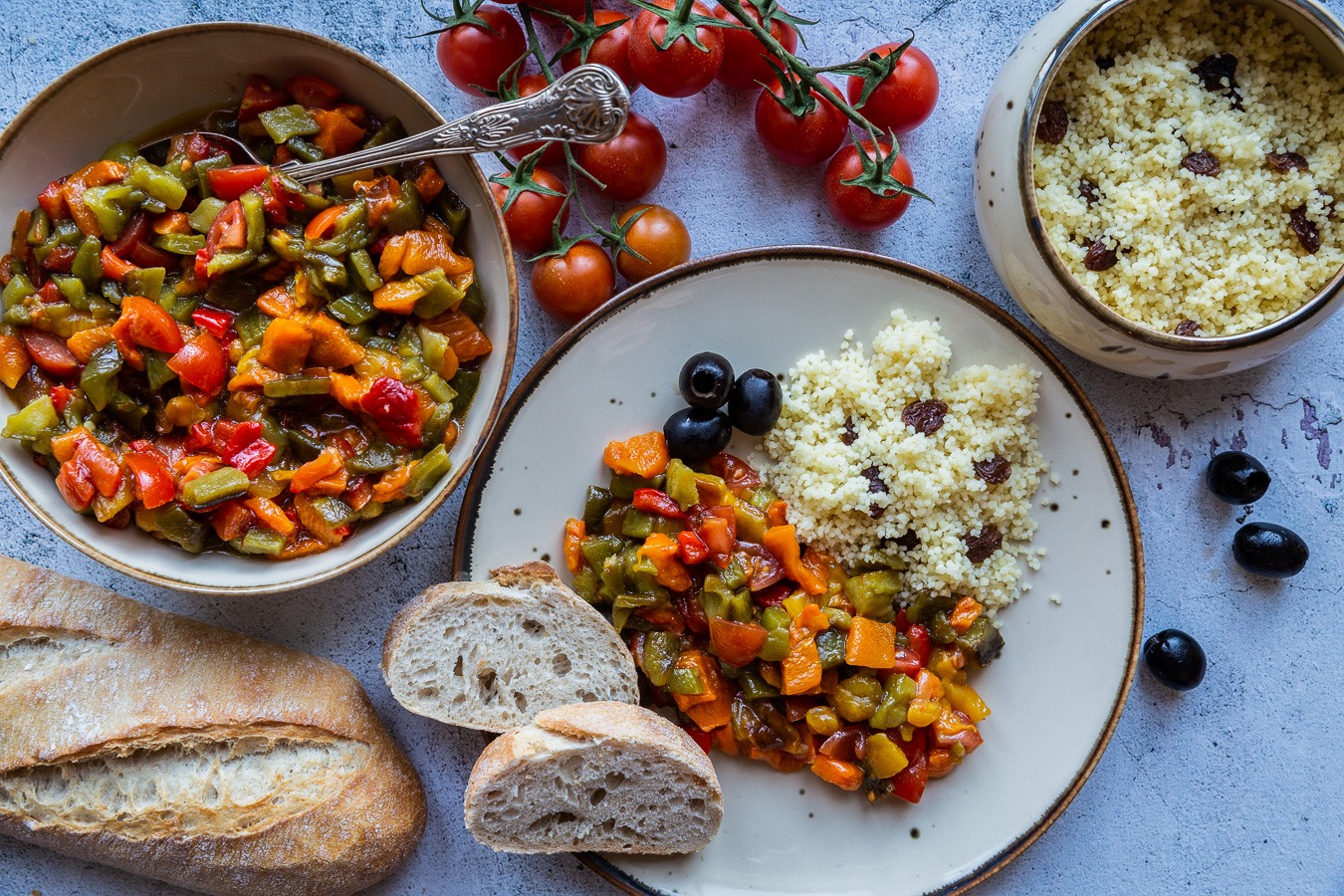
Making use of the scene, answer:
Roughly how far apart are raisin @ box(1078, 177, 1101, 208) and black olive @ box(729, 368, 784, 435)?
0.97m

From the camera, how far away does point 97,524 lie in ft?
7.92

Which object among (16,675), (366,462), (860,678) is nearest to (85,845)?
(16,675)

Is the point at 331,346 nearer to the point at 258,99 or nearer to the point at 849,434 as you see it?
the point at 258,99

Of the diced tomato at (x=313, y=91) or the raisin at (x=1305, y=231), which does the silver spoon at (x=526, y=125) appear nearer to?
the diced tomato at (x=313, y=91)

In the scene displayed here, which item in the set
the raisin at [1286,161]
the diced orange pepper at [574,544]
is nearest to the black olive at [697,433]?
the diced orange pepper at [574,544]

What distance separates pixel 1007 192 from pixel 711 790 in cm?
174

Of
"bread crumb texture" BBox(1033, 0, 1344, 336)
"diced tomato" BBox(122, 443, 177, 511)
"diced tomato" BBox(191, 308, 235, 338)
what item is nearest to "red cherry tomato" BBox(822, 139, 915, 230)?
"bread crumb texture" BBox(1033, 0, 1344, 336)

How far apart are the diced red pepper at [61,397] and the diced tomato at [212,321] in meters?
0.34

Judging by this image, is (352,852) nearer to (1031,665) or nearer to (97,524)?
(97,524)

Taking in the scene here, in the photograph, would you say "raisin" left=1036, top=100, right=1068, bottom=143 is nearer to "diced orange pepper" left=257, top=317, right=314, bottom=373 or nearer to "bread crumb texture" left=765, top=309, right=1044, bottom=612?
"bread crumb texture" left=765, top=309, right=1044, bottom=612

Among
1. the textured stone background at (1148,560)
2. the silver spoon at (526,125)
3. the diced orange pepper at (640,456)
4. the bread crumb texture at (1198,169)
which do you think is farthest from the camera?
the textured stone background at (1148,560)

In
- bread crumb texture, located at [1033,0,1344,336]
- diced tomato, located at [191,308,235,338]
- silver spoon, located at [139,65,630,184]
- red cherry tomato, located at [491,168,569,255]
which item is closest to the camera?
silver spoon, located at [139,65,630,184]

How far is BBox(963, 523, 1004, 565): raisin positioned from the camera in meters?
2.70

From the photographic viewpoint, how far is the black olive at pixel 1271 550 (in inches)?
111
